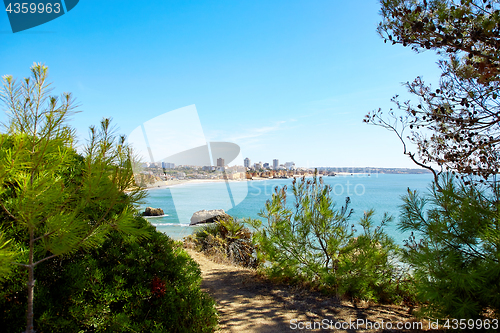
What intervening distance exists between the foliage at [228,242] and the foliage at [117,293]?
426 cm

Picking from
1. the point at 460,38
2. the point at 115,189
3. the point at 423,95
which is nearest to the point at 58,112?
the point at 115,189

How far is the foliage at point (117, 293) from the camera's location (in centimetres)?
220

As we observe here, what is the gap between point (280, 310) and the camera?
12.4 ft

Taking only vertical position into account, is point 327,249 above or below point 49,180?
below

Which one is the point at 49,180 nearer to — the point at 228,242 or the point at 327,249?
the point at 327,249

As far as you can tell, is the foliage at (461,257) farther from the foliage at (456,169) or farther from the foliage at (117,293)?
the foliage at (117,293)

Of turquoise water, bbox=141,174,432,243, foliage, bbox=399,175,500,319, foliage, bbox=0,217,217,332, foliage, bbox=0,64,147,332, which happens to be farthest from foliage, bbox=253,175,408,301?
foliage, bbox=0,64,147,332

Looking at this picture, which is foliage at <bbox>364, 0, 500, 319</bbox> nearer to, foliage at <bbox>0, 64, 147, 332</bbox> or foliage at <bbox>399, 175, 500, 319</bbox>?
foliage at <bbox>399, 175, 500, 319</bbox>

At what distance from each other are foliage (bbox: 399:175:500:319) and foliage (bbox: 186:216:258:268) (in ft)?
17.1

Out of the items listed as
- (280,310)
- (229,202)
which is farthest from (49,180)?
(229,202)

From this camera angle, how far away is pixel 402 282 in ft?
13.4

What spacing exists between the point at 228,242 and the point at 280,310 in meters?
4.56

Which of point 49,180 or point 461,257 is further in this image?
point 461,257

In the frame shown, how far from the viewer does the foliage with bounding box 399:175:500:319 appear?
237cm
